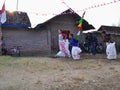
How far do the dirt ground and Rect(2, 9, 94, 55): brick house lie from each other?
6140 millimetres

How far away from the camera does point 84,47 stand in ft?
76.5

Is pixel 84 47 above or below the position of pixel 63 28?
below

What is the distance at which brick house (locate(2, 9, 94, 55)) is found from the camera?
21.8m

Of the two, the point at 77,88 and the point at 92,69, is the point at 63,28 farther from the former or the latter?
Result: the point at 77,88

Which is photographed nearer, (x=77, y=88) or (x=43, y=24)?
(x=77, y=88)

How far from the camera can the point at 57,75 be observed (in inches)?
472

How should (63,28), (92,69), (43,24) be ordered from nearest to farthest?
(92,69) < (43,24) < (63,28)

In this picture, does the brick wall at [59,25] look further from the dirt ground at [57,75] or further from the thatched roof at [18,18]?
the dirt ground at [57,75]

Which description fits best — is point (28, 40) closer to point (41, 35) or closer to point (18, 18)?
point (41, 35)

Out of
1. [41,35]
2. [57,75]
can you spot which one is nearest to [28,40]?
[41,35]

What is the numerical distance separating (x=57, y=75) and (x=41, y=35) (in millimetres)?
11187

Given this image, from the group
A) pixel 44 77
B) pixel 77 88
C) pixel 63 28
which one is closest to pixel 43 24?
pixel 63 28

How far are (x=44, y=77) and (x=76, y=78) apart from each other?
121 cm

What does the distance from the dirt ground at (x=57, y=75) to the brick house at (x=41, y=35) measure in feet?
20.1
